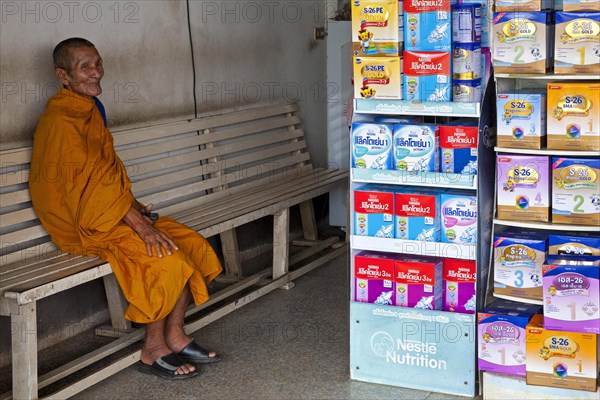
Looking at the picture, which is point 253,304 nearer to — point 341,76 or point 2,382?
point 2,382

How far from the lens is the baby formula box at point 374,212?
4.04 m

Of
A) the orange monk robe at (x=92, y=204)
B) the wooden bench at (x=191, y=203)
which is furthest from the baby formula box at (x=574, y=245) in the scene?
the wooden bench at (x=191, y=203)

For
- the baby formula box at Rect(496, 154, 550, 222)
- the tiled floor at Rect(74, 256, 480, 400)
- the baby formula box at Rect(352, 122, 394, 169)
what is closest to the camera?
the baby formula box at Rect(496, 154, 550, 222)

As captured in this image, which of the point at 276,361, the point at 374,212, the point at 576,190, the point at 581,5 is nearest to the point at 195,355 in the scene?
the point at 276,361

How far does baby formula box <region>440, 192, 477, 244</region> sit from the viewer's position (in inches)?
153

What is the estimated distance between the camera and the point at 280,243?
5754 millimetres

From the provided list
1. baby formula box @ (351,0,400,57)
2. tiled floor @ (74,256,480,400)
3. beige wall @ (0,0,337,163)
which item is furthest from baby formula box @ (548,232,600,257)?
beige wall @ (0,0,337,163)

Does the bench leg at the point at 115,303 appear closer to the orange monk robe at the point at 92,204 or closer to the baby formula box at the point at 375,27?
the orange monk robe at the point at 92,204

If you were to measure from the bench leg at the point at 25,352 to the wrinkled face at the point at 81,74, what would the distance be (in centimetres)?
109

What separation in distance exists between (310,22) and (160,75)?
1.90 m

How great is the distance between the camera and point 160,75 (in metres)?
5.54

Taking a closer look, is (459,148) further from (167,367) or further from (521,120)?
(167,367)

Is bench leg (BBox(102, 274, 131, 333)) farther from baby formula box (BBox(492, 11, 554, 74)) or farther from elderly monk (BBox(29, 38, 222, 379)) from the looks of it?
baby formula box (BBox(492, 11, 554, 74))

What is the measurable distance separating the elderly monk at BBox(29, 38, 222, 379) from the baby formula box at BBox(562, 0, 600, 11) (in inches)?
78.8
